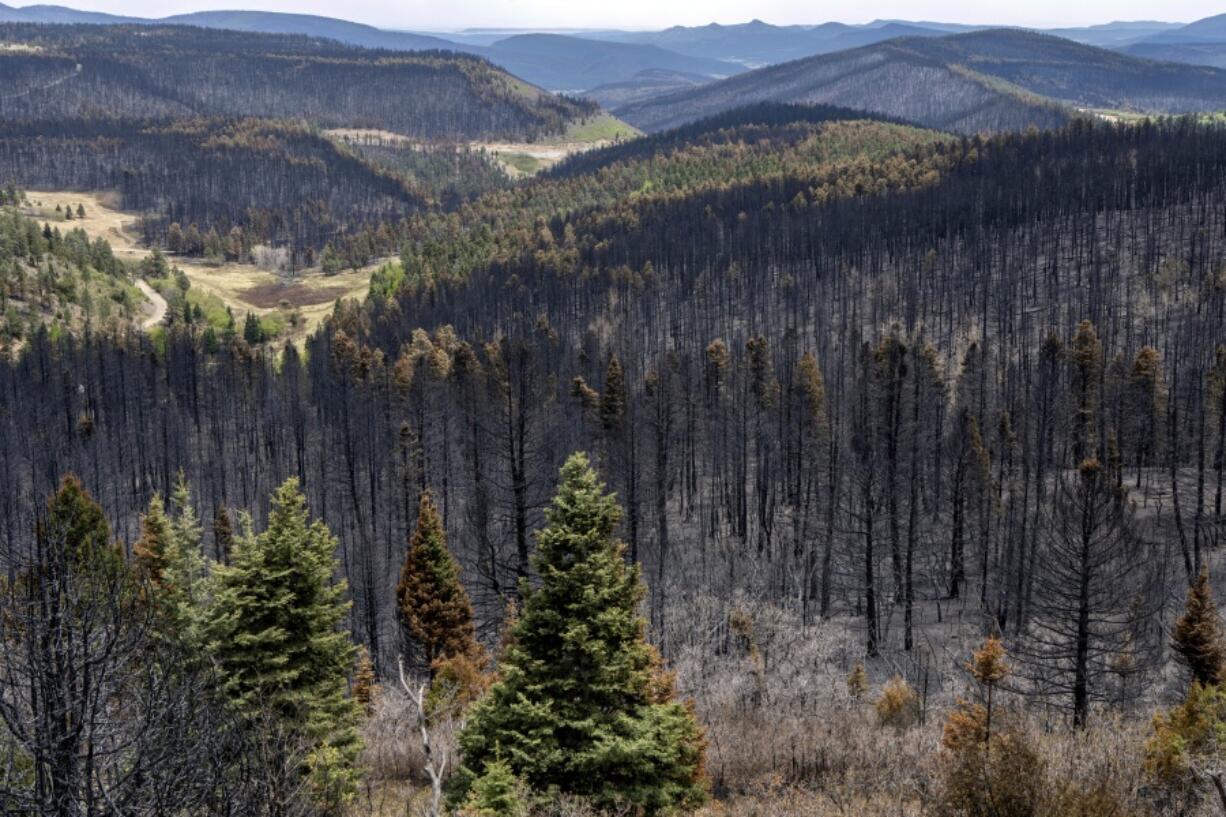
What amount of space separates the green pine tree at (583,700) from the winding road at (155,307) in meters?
170

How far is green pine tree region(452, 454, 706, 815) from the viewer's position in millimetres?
20672

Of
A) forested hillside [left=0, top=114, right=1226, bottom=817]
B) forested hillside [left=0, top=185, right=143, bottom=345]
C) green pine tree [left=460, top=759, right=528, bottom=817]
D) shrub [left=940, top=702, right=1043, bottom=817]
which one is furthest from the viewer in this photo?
forested hillside [left=0, top=185, right=143, bottom=345]

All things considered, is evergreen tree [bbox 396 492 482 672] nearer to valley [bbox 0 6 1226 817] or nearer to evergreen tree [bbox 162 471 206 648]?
valley [bbox 0 6 1226 817]

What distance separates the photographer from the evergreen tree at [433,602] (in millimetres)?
39594

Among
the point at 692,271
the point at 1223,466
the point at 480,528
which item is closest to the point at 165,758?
the point at 480,528

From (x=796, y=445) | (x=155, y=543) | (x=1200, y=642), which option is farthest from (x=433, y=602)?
(x=796, y=445)

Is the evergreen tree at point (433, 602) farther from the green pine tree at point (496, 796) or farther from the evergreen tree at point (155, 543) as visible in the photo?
the green pine tree at point (496, 796)

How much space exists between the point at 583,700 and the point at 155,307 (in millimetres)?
191362

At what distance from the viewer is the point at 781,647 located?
53.4 metres

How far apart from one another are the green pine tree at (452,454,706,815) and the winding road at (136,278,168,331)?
556 feet

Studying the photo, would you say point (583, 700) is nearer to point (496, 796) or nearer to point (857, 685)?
point (496, 796)

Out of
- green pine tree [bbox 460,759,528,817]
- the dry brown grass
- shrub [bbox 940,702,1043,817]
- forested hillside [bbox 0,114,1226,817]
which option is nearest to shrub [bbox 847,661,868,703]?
the dry brown grass

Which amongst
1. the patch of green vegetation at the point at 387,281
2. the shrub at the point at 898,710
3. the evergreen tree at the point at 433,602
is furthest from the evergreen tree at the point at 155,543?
the patch of green vegetation at the point at 387,281

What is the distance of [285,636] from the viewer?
25.5 m
